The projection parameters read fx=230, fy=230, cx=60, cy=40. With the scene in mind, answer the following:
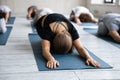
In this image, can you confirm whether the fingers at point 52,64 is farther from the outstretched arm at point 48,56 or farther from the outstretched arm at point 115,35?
the outstretched arm at point 115,35

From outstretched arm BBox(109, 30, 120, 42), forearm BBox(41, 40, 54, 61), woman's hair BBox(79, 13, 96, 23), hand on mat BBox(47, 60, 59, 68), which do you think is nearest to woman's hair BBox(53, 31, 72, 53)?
forearm BBox(41, 40, 54, 61)

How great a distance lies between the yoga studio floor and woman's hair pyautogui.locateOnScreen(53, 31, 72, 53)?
0.33 meters

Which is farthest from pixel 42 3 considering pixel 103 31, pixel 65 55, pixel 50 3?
pixel 65 55

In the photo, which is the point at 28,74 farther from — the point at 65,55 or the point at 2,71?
the point at 65,55

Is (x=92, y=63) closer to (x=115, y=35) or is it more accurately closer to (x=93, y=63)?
(x=93, y=63)

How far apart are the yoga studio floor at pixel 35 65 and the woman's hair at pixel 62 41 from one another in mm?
333

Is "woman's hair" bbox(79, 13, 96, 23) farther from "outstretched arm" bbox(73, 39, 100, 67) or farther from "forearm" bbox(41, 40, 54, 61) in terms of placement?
"forearm" bbox(41, 40, 54, 61)

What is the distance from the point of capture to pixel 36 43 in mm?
3584

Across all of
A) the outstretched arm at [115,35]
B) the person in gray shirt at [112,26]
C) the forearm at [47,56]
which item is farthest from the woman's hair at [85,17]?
the forearm at [47,56]

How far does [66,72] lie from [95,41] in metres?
1.65

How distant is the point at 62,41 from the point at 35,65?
1.35 ft

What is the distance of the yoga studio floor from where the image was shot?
2227 millimetres

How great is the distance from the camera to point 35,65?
2533 millimetres

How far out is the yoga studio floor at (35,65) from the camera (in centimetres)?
223
